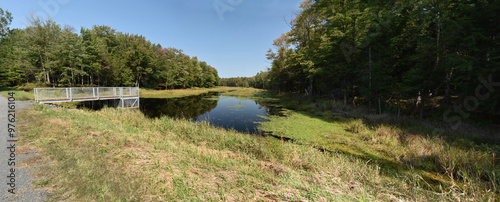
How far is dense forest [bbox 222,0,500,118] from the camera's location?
25.2 ft

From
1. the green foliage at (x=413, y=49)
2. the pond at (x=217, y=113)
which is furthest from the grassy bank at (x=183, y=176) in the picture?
the green foliage at (x=413, y=49)

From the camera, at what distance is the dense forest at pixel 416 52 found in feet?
25.2

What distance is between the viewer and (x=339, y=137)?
8.45 metres

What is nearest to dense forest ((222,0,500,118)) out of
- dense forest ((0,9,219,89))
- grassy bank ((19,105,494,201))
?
grassy bank ((19,105,494,201))

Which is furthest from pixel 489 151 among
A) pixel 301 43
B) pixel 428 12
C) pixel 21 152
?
pixel 301 43

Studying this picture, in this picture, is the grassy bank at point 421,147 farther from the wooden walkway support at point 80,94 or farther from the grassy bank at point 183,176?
the wooden walkway support at point 80,94

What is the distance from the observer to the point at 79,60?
25.5m

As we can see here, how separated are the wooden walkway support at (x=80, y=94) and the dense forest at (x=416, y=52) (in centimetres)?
2213

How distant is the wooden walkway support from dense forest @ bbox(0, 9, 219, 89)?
658 inches

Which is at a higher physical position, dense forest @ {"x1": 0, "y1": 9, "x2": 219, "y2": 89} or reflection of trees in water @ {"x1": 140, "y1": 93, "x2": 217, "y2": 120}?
dense forest @ {"x1": 0, "y1": 9, "x2": 219, "y2": 89}

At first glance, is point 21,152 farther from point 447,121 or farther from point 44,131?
point 447,121

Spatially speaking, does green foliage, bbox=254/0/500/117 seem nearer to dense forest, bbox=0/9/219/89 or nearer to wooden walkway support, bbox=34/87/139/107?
wooden walkway support, bbox=34/87/139/107

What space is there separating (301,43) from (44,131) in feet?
A: 85.6

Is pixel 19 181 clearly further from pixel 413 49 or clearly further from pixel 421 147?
pixel 413 49
